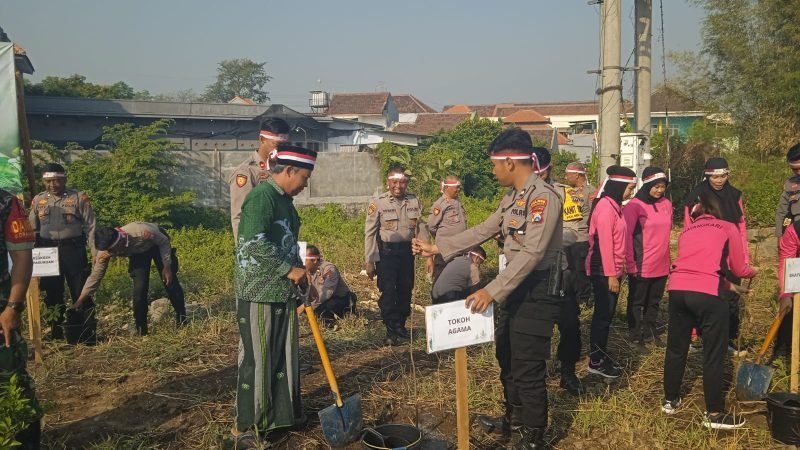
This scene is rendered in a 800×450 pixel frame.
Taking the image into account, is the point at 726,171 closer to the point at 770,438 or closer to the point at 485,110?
the point at 770,438

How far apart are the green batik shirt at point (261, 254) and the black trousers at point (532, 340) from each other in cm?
146

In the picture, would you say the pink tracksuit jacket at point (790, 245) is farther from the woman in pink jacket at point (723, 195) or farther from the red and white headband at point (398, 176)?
the red and white headband at point (398, 176)

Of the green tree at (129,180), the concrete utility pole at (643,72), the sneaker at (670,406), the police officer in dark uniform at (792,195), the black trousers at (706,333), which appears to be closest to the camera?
the black trousers at (706,333)

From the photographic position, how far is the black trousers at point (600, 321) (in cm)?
559

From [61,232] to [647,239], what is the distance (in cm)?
611

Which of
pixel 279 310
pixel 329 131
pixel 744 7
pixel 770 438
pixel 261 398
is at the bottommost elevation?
pixel 770 438

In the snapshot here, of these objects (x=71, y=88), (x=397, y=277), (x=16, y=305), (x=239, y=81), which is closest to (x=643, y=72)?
(x=397, y=277)

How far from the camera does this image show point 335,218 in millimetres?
16844

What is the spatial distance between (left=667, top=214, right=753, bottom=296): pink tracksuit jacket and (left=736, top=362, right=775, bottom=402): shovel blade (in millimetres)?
767

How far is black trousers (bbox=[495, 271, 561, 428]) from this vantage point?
389cm

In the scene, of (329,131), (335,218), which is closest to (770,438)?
(335,218)

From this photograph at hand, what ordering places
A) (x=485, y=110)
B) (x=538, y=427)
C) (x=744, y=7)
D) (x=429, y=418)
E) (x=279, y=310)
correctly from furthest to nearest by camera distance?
(x=485, y=110) → (x=744, y=7) → (x=429, y=418) → (x=279, y=310) → (x=538, y=427)

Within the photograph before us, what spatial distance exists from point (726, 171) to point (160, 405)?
209 inches

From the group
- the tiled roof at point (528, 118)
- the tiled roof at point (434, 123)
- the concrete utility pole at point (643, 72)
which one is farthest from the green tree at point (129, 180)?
the tiled roof at point (528, 118)
